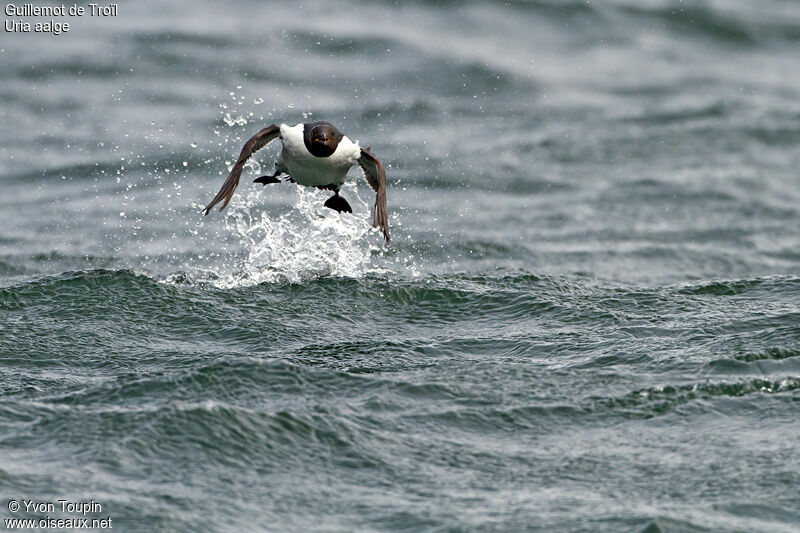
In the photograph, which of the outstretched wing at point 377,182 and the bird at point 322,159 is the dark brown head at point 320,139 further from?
the outstretched wing at point 377,182

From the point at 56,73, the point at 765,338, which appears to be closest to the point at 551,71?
the point at 56,73

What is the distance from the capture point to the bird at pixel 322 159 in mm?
8336

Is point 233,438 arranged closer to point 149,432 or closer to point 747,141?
point 149,432

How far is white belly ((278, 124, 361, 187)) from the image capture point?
852 cm

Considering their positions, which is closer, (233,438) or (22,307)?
(233,438)

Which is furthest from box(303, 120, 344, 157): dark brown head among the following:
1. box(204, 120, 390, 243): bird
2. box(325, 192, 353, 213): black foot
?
box(325, 192, 353, 213): black foot

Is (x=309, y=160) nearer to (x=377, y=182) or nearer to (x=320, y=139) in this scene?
(x=320, y=139)

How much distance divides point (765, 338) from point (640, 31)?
464 inches

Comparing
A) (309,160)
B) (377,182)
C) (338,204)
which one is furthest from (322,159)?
(377,182)

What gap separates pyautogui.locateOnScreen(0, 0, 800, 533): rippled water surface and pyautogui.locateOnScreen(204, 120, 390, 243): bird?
759 millimetres

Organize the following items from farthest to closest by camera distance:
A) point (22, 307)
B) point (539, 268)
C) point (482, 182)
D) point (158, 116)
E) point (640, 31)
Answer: point (640, 31) → point (158, 116) → point (482, 182) → point (539, 268) → point (22, 307)

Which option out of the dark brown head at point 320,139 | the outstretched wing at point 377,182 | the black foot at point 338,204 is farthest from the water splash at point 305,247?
the dark brown head at point 320,139

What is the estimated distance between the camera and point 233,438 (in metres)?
5.69

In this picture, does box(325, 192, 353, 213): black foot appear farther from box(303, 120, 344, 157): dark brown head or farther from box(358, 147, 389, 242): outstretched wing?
box(303, 120, 344, 157): dark brown head
